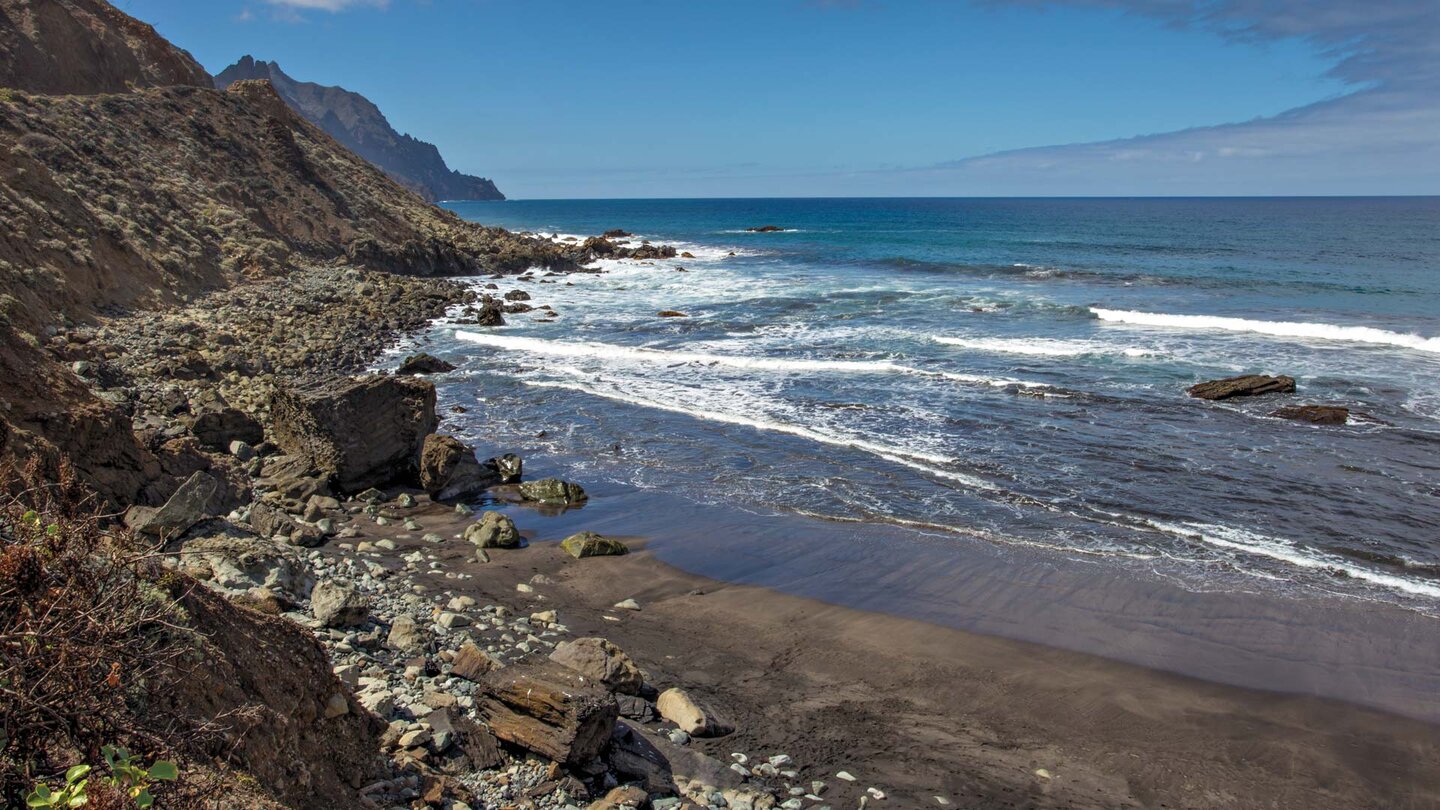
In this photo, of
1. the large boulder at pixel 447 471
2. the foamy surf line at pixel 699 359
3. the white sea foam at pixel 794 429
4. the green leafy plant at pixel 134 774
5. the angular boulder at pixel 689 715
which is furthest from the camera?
the foamy surf line at pixel 699 359

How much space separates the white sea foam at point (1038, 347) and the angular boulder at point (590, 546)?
59.6 feet

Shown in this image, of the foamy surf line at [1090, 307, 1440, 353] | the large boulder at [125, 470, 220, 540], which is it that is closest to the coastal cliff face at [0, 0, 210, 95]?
the large boulder at [125, 470, 220, 540]

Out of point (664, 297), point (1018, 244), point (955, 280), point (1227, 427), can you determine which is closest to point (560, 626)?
point (1227, 427)

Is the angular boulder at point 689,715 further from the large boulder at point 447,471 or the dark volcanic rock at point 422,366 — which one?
the dark volcanic rock at point 422,366

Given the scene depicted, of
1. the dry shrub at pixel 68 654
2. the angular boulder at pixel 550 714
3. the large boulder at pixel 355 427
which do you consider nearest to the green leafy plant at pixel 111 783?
the dry shrub at pixel 68 654

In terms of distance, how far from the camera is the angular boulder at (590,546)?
11672 mm

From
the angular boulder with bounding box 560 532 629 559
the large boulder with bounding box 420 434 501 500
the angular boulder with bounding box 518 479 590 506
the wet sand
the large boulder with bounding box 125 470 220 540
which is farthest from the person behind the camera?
the angular boulder with bounding box 518 479 590 506

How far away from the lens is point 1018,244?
71.8 m

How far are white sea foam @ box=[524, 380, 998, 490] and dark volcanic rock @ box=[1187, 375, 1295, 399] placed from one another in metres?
8.99

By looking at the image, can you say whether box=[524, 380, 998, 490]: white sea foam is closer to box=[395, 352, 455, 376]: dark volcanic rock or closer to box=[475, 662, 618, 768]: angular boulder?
box=[395, 352, 455, 376]: dark volcanic rock

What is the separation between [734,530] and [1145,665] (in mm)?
5751

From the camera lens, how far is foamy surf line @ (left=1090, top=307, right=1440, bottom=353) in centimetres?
2820

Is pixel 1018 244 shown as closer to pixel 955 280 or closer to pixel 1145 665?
pixel 955 280

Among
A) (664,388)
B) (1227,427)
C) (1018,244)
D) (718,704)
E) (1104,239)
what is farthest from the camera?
(1104,239)
